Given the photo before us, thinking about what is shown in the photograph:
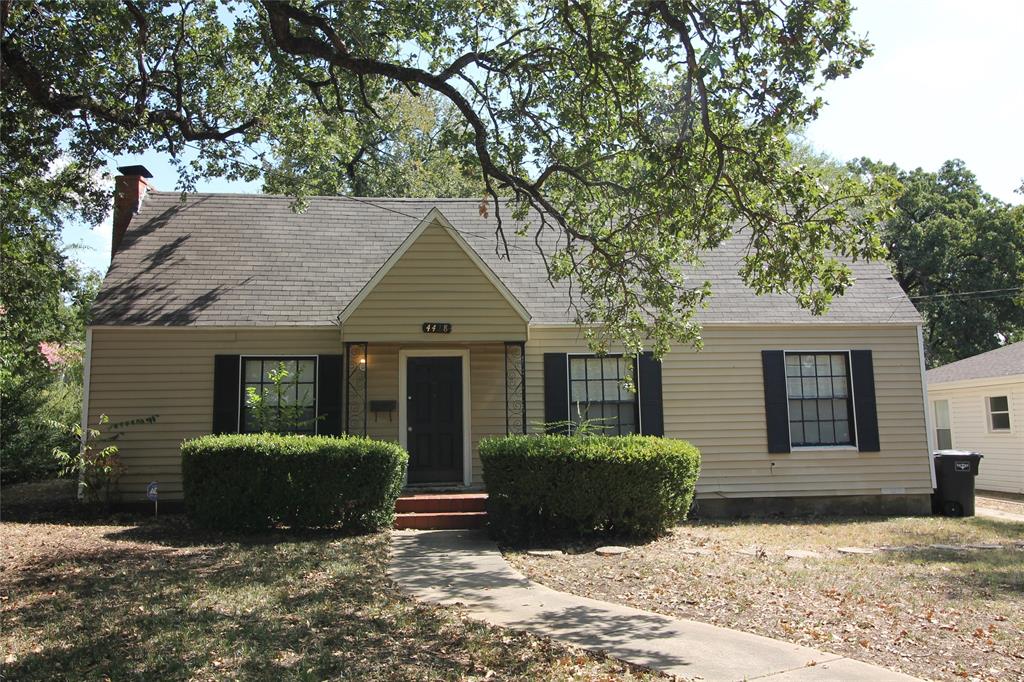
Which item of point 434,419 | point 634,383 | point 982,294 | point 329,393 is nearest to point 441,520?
point 434,419

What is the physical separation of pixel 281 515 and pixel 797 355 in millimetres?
8932

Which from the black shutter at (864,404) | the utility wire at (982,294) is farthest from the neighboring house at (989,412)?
the utility wire at (982,294)

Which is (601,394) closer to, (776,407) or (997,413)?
(776,407)

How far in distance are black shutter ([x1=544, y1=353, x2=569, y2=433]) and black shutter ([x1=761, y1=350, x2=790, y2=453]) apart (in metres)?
3.47

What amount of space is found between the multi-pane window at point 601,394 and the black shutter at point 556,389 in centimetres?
23

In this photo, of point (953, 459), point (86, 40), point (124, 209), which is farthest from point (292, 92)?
point (953, 459)

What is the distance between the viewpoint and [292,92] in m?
11.2

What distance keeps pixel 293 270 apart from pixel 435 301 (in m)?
3.26

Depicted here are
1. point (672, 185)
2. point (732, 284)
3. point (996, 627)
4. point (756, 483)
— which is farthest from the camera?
point (732, 284)

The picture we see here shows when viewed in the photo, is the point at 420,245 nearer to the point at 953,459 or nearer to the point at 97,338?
the point at 97,338

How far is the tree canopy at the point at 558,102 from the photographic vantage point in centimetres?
741

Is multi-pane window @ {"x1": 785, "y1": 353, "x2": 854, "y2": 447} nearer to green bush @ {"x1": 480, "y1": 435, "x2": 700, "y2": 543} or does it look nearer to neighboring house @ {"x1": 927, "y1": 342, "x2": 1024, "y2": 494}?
green bush @ {"x1": 480, "y1": 435, "x2": 700, "y2": 543}

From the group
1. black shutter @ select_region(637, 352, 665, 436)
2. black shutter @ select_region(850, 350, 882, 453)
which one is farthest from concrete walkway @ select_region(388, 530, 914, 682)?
black shutter @ select_region(850, 350, 882, 453)

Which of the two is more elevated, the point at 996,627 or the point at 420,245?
the point at 420,245
